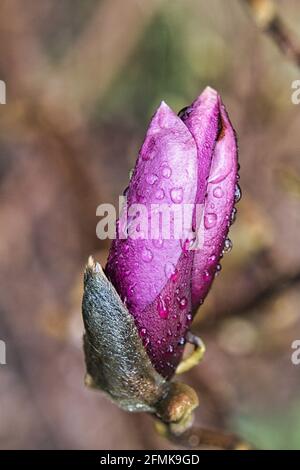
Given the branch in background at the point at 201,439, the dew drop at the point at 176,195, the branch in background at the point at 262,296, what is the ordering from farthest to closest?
1. the branch in background at the point at 262,296
2. the branch in background at the point at 201,439
3. the dew drop at the point at 176,195

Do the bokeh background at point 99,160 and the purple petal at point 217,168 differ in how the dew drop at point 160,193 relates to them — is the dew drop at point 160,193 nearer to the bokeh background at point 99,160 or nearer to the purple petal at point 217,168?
the purple petal at point 217,168

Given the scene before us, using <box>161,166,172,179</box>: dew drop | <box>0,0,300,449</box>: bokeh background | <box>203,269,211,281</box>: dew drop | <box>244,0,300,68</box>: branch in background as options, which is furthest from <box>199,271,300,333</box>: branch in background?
<box>161,166,172,179</box>: dew drop

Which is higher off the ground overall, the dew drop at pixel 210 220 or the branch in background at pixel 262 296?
the dew drop at pixel 210 220

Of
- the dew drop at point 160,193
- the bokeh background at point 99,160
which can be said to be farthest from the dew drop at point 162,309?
the bokeh background at point 99,160

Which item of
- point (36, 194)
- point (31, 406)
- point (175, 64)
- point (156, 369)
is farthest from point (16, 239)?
point (156, 369)

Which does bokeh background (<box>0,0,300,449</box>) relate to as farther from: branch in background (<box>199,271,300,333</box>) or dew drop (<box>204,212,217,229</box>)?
dew drop (<box>204,212,217,229</box>)
